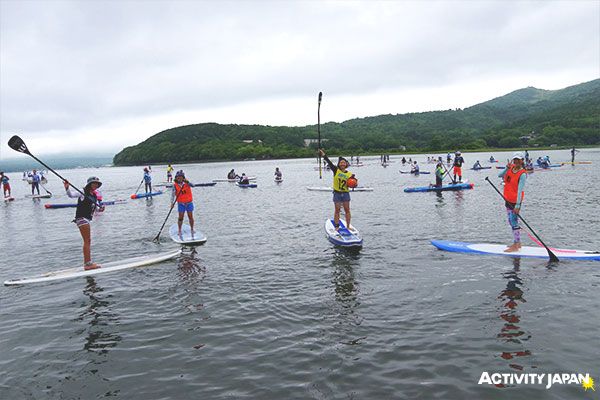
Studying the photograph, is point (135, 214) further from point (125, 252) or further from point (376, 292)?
point (376, 292)

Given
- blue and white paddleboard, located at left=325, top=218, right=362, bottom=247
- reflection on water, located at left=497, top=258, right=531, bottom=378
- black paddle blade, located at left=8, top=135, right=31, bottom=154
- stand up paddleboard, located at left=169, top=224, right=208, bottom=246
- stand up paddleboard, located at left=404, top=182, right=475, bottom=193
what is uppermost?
black paddle blade, located at left=8, top=135, right=31, bottom=154

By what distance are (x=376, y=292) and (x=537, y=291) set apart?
4.07 metres

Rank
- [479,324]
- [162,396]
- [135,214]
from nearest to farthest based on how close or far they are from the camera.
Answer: [162,396] → [479,324] → [135,214]

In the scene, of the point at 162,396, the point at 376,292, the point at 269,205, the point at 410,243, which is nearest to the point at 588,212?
the point at 410,243

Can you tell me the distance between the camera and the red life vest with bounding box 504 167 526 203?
1307 cm

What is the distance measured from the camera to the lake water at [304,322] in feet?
21.5

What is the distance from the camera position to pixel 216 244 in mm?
17703

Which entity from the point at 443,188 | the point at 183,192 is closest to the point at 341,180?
the point at 183,192

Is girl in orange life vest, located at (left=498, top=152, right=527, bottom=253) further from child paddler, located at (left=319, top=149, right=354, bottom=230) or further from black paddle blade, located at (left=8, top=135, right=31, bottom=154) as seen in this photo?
black paddle blade, located at (left=8, top=135, right=31, bottom=154)

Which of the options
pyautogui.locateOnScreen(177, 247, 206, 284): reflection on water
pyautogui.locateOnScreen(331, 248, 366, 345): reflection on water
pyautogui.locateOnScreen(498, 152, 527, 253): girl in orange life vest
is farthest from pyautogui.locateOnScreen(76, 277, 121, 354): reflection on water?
pyautogui.locateOnScreen(498, 152, 527, 253): girl in orange life vest

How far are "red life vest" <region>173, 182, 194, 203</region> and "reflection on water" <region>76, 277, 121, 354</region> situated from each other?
5916 millimetres

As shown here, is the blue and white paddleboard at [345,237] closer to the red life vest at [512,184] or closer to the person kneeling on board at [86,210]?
the red life vest at [512,184]

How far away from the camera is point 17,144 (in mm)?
13609

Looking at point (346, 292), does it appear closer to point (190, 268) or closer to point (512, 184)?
point (190, 268)
